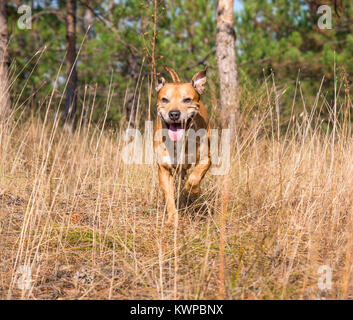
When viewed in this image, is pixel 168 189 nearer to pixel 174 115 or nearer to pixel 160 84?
pixel 174 115

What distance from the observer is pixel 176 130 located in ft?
12.0

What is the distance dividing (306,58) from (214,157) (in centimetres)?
840

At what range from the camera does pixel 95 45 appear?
1071 cm

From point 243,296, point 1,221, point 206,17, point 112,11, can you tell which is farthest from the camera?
point 206,17

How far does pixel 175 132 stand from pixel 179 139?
86 millimetres

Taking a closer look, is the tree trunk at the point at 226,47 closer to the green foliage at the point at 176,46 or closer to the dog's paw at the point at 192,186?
the green foliage at the point at 176,46

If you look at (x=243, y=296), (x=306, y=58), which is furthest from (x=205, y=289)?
(x=306, y=58)

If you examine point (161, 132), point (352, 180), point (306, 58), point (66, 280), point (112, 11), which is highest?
point (112, 11)

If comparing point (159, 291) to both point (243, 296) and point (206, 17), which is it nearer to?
point (243, 296)

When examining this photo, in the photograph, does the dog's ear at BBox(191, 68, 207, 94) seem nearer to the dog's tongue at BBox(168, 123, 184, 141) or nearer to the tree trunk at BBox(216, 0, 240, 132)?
the dog's tongue at BBox(168, 123, 184, 141)

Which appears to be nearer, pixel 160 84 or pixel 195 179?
pixel 195 179

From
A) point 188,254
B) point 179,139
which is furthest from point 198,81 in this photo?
point 188,254

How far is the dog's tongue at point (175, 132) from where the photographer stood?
3.59 metres

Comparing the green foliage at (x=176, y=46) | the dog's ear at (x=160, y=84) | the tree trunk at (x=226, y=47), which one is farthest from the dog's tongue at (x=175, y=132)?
the green foliage at (x=176, y=46)
